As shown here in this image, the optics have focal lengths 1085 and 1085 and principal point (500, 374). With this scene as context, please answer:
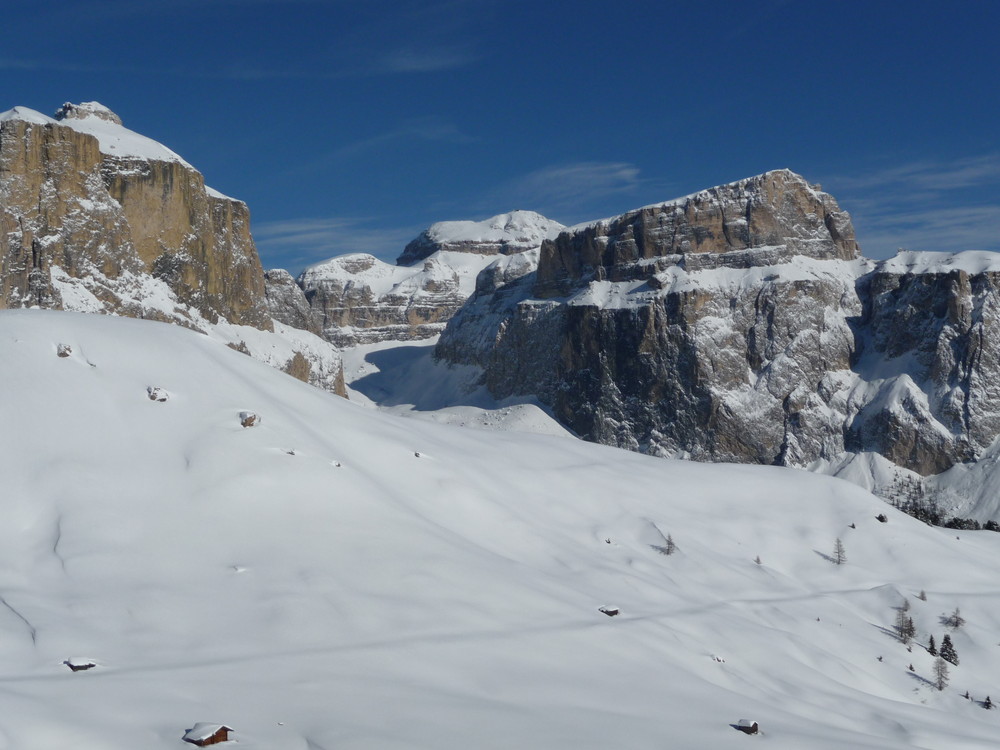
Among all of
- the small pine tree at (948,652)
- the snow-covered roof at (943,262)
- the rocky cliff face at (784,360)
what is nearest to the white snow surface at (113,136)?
the rocky cliff face at (784,360)

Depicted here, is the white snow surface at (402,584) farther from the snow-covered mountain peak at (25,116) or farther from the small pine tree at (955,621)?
the snow-covered mountain peak at (25,116)

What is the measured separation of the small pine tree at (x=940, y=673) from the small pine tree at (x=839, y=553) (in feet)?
31.5

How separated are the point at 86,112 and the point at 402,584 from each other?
155254 millimetres

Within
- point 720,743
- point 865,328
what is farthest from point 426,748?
point 865,328

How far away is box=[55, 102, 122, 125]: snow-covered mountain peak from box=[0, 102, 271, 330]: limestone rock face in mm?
159

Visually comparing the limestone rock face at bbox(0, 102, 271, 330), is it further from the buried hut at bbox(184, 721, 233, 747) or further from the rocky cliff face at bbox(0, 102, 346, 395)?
the buried hut at bbox(184, 721, 233, 747)

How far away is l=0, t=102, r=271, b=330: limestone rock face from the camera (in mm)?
135875

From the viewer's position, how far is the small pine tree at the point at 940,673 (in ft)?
156

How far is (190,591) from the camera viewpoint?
114 feet

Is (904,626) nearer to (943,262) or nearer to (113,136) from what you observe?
(113,136)

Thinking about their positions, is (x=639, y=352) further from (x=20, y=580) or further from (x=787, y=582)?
(x=20, y=580)

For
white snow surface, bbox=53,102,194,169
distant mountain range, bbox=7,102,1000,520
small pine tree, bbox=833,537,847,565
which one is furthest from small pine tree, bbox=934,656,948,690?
white snow surface, bbox=53,102,194,169

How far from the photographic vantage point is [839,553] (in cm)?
5909

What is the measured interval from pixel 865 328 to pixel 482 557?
168m
